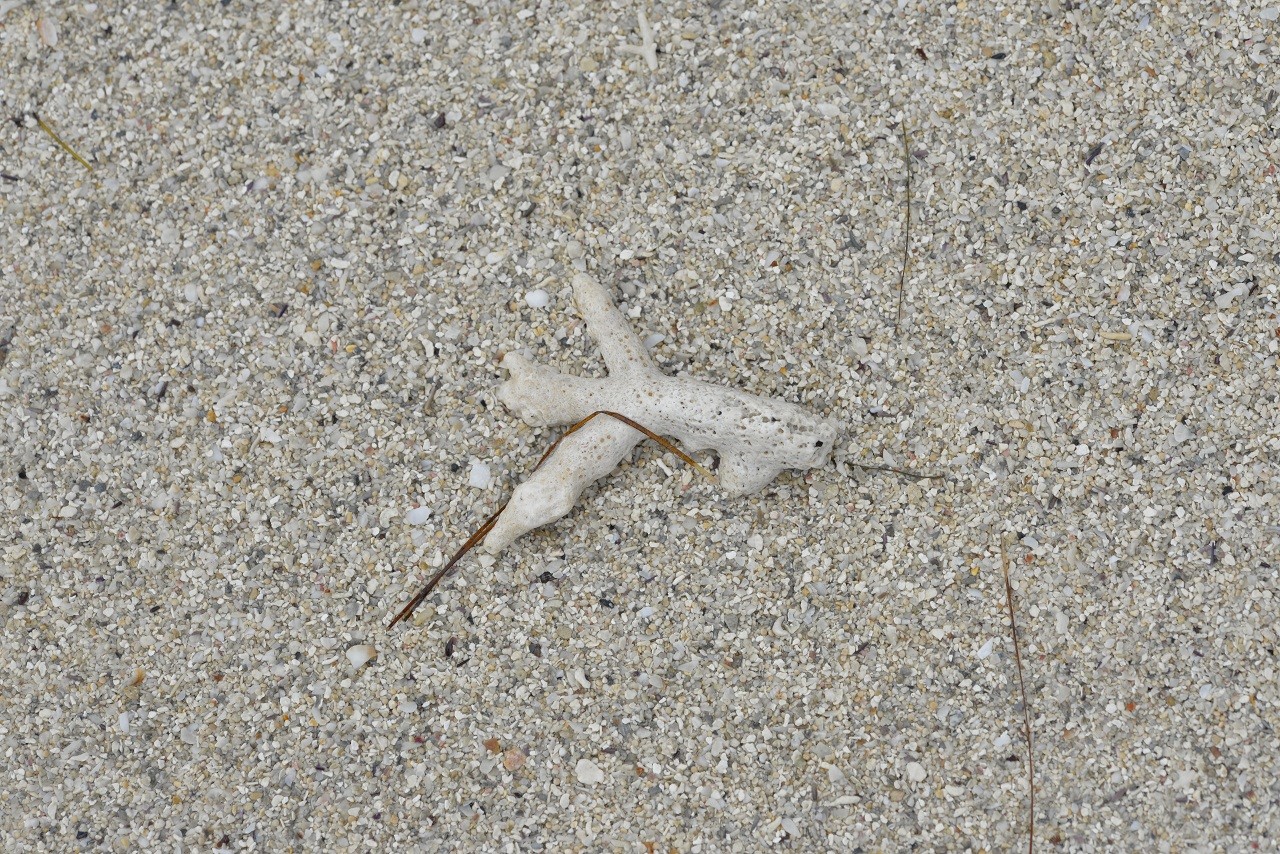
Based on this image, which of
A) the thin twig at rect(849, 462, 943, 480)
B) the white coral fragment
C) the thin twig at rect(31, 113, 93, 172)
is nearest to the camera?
the white coral fragment

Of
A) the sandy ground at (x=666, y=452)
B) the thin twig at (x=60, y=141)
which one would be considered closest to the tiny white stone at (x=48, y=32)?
the thin twig at (x=60, y=141)

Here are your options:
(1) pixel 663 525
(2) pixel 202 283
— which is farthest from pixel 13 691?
(1) pixel 663 525

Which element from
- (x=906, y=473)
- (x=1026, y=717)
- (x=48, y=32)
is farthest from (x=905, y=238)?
(x=48, y=32)

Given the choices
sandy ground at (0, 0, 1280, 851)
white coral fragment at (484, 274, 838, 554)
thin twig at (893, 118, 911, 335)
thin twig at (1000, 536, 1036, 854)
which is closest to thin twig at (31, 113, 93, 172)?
sandy ground at (0, 0, 1280, 851)

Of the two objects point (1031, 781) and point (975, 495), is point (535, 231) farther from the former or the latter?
point (1031, 781)

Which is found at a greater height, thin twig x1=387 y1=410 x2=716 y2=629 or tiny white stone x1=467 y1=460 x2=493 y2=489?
tiny white stone x1=467 y1=460 x2=493 y2=489

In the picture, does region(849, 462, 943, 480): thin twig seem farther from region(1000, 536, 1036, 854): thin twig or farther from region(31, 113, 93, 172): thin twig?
region(31, 113, 93, 172): thin twig
